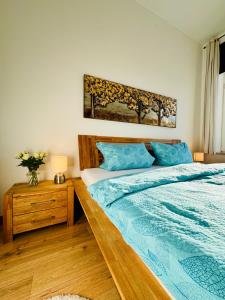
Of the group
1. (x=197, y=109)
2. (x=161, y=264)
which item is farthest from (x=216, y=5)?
(x=161, y=264)

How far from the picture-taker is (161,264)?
18.3 inches

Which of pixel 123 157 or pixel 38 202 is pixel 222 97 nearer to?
pixel 123 157

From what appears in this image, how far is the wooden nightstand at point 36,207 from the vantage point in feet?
4.12

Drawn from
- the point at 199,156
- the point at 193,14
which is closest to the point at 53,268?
the point at 199,156

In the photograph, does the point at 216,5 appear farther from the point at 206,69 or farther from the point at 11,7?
the point at 11,7

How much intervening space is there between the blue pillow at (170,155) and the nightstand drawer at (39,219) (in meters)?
1.42

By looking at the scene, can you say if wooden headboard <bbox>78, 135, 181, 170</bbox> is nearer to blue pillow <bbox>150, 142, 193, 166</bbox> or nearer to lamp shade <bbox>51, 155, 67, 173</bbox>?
lamp shade <bbox>51, 155, 67, 173</bbox>

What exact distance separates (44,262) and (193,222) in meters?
1.15

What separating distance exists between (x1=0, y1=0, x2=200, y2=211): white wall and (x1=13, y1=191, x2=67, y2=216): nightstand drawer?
398 millimetres

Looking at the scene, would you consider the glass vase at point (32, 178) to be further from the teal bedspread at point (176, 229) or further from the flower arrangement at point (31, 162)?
the teal bedspread at point (176, 229)

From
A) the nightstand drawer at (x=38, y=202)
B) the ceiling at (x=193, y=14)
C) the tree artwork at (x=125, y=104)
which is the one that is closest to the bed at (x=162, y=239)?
the nightstand drawer at (x=38, y=202)

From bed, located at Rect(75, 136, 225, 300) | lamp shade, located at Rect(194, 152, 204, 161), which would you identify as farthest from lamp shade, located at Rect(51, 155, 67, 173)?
lamp shade, located at Rect(194, 152, 204, 161)

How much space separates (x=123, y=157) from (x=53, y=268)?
1.17 m

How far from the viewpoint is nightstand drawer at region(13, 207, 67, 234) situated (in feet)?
4.23
